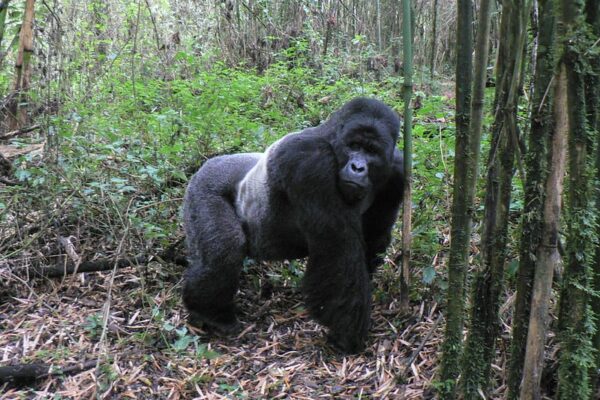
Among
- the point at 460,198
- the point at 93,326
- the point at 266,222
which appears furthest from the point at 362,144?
the point at 93,326

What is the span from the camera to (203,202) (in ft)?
11.8

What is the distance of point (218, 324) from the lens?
341 cm

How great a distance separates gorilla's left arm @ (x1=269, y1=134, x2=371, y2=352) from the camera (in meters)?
2.96

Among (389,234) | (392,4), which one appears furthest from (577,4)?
(392,4)

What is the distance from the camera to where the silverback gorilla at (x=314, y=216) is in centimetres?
298

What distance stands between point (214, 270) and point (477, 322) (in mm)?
1895

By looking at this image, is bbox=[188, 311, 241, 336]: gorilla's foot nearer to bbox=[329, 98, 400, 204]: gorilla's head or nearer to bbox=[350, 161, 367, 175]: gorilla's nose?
bbox=[329, 98, 400, 204]: gorilla's head

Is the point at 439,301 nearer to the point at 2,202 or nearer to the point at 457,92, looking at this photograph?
the point at 457,92

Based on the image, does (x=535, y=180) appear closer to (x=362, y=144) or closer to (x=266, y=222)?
(x=362, y=144)

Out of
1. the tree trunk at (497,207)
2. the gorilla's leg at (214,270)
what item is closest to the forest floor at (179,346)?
the gorilla's leg at (214,270)

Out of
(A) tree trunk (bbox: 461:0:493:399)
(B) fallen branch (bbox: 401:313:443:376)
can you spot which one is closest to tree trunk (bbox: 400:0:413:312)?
(B) fallen branch (bbox: 401:313:443:376)

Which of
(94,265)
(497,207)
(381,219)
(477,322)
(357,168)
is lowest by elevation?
(94,265)

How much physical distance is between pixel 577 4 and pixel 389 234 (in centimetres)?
226

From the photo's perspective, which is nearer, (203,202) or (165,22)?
(203,202)
